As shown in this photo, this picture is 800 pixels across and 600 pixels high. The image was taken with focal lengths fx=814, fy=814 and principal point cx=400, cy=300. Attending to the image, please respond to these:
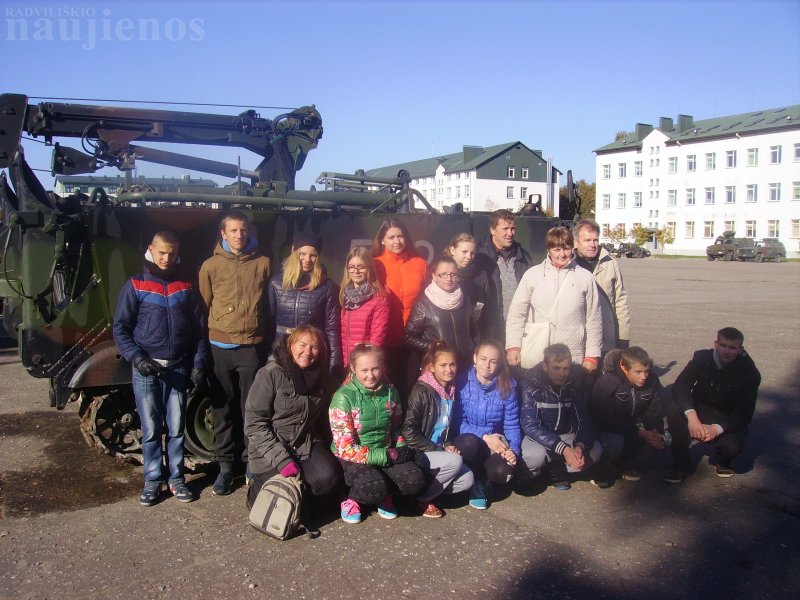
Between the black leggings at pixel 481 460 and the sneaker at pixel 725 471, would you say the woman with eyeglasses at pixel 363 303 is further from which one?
the sneaker at pixel 725 471

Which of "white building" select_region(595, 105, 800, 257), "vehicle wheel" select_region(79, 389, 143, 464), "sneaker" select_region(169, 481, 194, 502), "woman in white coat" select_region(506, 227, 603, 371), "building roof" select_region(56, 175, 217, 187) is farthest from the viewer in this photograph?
"white building" select_region(595, 105, 800, 257)

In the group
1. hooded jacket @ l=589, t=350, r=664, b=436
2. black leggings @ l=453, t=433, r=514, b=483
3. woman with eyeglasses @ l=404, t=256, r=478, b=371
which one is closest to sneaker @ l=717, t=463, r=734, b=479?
hooded jacket @ l=589, t=350, r=664, b=436

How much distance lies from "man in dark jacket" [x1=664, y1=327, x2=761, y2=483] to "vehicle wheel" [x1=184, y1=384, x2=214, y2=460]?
131 inches

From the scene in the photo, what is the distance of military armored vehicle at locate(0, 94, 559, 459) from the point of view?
570 cm

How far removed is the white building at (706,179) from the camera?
53.5 meters

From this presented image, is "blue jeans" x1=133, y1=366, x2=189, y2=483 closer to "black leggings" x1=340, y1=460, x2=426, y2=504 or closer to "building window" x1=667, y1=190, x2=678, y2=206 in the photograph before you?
"black leggings" x1=340, y1=460, x2=426, y2=504

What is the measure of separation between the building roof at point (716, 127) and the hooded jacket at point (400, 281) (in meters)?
53.7

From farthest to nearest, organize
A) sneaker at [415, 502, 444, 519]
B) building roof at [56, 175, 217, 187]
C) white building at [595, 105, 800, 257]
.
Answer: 1. white building at [595, 105, 800, 257]
2. building roof at [56, 175, 217, 187]
3. sneaker at [415, 502, 444, 519]

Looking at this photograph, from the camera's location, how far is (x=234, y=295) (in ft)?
17.8

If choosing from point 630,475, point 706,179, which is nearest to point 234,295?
point 630,475

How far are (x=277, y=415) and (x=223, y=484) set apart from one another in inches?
35.1

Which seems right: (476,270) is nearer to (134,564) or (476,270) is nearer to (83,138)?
(134,564)

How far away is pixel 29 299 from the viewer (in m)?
5.74

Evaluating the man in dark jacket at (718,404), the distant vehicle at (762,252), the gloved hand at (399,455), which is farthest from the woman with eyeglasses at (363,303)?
the distant vehicle at (762,252)
